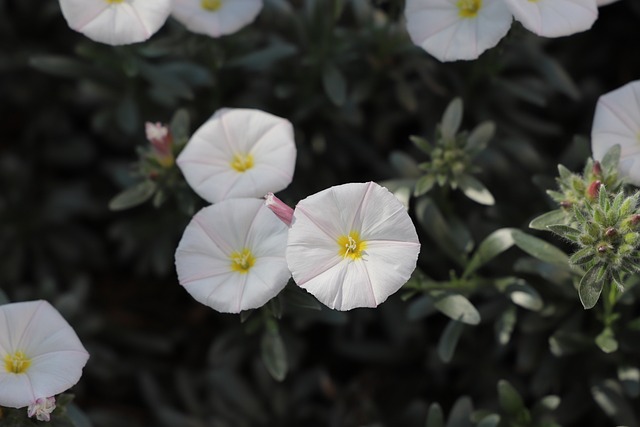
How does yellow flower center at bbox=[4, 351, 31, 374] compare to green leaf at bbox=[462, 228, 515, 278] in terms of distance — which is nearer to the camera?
yellow flower center at bbox=[4, 351, 31, 374]

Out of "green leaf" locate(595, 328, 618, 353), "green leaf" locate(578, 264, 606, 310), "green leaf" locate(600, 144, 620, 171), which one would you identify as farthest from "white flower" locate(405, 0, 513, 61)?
"green leaf" locate(595, 328, 618, 353)

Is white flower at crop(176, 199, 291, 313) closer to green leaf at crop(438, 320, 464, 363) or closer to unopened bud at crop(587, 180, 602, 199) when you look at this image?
green leaf at crop(438, 320, 464, 363)

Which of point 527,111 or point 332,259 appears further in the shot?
point 527,111

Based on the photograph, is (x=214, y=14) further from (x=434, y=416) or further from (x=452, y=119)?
(x=434, y=416)

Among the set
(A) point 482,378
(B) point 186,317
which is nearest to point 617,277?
(A) point 482,378

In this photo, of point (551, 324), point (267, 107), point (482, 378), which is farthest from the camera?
point (267, 107)

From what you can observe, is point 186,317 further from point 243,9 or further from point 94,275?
point 243,9

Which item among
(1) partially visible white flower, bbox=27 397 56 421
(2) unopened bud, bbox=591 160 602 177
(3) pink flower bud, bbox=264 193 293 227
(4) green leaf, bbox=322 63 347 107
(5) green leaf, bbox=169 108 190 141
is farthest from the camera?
(4) green leaf, bbox=322 63 347 107

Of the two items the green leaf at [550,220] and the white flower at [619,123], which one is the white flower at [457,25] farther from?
the green leaf at [550,220]
